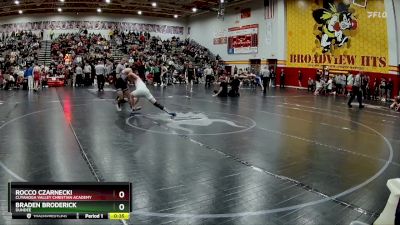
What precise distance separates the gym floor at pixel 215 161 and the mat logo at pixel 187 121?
28 millimetres

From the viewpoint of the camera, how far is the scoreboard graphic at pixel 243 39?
31.5 meters

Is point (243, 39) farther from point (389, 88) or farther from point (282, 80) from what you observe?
point (389, 88)

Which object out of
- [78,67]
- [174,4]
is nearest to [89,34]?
[174,4]

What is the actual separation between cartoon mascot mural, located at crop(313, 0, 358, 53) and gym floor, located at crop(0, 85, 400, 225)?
534 inches

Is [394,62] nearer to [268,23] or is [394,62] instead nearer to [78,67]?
[268,23]

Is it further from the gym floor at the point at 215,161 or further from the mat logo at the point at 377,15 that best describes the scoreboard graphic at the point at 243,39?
the gym floor at the point at 215,161

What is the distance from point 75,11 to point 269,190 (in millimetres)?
38567

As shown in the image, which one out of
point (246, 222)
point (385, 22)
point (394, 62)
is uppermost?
point (385, 22)

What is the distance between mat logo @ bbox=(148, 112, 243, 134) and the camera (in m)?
9.69

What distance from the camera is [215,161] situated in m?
6.39

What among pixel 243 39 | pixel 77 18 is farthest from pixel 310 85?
pixel 77 18

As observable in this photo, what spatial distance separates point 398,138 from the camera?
9.17 metres

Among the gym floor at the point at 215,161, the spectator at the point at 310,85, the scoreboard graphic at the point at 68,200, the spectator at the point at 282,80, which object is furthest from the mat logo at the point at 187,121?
the spectator at the point at 282,80

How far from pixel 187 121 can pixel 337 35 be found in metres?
17.4
